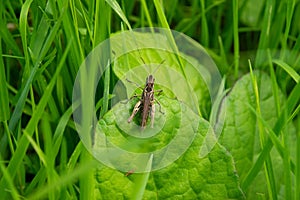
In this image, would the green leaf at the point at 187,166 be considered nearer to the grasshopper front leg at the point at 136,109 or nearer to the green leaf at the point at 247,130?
the grasshopper front leg at the point at 136,109

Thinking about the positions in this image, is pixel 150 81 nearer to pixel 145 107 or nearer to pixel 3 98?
pixel 145 107

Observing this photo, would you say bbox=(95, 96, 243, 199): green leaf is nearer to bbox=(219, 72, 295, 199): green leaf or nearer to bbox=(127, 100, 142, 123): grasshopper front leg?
bbox=(127, 100, 142, 123): grasshopper front leg

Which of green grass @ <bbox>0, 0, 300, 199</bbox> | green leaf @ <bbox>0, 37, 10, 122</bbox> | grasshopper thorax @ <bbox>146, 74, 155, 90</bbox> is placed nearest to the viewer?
green grass @ <bbox>0, 0, 300, 199</bbox>

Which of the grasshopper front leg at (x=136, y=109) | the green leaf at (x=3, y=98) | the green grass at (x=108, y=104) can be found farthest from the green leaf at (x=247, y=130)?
the green leaf at (x=3, y=98)

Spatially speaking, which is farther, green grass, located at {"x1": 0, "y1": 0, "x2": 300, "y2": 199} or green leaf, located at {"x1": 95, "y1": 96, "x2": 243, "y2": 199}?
green leaf, located at {"x1": 95, "y1": 96, "x2": 243, "y2": 199}

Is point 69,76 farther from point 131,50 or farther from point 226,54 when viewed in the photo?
point 226,54

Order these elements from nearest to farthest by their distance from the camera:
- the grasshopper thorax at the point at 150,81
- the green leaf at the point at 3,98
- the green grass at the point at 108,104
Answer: the green grass at the point at 108,104 < the green leaf at the point at 3,98 < the grasshopper thorax at the point at 150,81

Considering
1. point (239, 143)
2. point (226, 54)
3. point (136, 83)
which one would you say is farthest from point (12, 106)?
point (226, 54)

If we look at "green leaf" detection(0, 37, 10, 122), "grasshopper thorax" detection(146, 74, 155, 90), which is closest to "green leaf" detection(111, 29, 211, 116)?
"grasshopper thorax" detection(146, 74, 155, 90)

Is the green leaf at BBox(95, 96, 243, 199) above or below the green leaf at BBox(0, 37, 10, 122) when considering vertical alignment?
below
